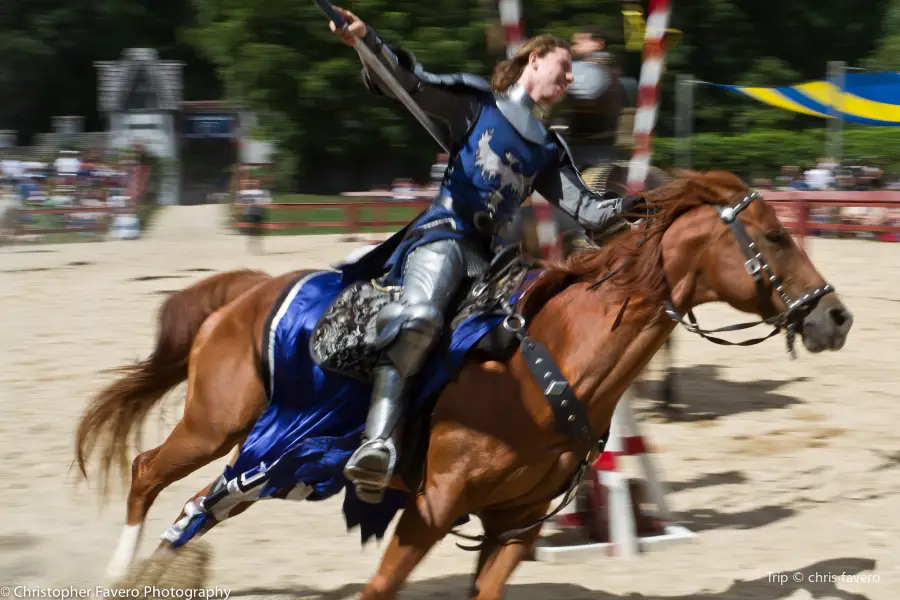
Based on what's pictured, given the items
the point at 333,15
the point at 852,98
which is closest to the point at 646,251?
the point at 333,15

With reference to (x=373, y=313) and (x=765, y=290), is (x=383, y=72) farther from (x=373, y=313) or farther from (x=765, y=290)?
(x=765, y=290)

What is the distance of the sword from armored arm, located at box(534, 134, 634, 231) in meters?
0.43

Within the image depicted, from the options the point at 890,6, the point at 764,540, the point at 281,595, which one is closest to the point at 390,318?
the point at 281,595

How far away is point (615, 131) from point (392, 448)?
9.87 ft

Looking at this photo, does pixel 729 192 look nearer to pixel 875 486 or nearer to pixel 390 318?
pixel 390 318

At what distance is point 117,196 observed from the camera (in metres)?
20.3

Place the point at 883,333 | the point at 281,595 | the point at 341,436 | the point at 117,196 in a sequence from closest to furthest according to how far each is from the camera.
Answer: the point at 341,436, the point at 281,595, the point at 883,333, the point at 117,196

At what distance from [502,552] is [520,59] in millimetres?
1820

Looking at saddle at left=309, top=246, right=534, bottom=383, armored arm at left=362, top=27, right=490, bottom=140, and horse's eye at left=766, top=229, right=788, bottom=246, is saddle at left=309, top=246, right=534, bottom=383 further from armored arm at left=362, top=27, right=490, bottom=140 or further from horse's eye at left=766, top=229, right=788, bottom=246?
horse's eye at left=766, top=229, right=788, bottom=246

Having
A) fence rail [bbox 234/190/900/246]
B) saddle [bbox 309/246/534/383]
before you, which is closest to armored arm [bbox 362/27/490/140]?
saddle [bbox 309/246/534/383]

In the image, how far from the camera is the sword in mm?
3639

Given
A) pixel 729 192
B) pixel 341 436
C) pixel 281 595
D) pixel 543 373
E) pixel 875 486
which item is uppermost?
pixel 729 192

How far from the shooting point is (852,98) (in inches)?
712

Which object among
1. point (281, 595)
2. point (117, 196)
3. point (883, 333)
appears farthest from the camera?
point (117, 196)
